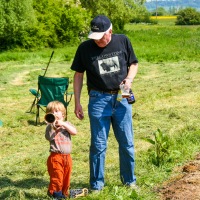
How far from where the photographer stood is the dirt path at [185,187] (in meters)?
4.42

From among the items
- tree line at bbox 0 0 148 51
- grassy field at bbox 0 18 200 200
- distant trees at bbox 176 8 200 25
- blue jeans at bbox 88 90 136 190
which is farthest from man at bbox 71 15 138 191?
distant trees at bbox 176 8 200 25

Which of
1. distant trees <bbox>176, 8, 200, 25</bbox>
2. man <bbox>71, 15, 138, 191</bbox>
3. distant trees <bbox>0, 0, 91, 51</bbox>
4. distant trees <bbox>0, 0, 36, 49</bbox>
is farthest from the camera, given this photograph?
distant trees <bbox>176, 8, 200, 25</bbox>

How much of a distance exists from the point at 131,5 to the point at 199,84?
1390 inches

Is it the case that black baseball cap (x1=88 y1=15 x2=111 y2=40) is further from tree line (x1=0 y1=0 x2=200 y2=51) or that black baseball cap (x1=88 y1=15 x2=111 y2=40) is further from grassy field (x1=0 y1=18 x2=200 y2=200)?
tree line (x1=0 y1=0 x2=200 y2=51)

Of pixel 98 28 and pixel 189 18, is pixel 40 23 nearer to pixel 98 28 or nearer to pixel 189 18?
pixel 98 28

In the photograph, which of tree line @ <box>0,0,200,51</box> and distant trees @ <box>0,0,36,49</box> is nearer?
distant trees @ <box>0,0,36,49</box>

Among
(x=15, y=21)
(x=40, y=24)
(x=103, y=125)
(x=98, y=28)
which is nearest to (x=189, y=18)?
(x=40, y=24)

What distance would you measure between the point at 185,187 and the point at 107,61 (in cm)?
138

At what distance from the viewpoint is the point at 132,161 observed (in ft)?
15.8

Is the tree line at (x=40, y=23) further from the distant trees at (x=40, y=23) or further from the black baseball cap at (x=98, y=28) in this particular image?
the black baseball cap at (x=98, y=28)

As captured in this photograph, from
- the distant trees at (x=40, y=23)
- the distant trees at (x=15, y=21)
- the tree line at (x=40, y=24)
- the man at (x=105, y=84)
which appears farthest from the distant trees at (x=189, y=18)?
the man at (x=105, y=84)

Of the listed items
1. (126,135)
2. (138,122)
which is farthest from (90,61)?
(138,122)

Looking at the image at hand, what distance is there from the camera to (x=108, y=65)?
14.8 ft

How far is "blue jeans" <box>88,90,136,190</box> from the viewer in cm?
461
